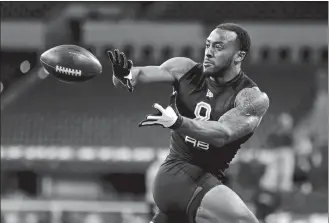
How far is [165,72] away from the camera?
4898 mm

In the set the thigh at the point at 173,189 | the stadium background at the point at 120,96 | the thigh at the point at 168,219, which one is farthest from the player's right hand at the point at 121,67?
the stadium background at the point at 120,96

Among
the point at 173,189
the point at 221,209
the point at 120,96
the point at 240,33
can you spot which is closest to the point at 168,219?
the point at 173,189

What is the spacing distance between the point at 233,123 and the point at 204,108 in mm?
336

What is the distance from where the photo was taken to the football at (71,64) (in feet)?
16.4

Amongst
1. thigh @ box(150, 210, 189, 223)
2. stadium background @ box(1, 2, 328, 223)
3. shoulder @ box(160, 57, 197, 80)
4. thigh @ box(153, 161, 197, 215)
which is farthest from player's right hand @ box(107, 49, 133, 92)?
stadium background @ box(1, 2, 328, 223)

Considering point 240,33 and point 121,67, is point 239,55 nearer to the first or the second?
point 240,33

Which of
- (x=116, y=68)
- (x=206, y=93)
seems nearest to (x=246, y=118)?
(x=206, y=93)

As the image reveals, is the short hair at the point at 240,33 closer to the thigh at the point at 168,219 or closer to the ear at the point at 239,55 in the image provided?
the ear at the point at 239,55

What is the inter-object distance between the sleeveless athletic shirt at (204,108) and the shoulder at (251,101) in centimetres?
5

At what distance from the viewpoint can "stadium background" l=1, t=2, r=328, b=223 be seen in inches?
486

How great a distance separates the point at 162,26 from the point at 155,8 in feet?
1.62

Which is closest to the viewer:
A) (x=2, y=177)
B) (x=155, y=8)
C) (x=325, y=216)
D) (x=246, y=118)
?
(x=246, y=118)

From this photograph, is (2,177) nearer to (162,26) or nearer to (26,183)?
(26,183)

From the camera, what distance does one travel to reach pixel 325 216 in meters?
10.8
